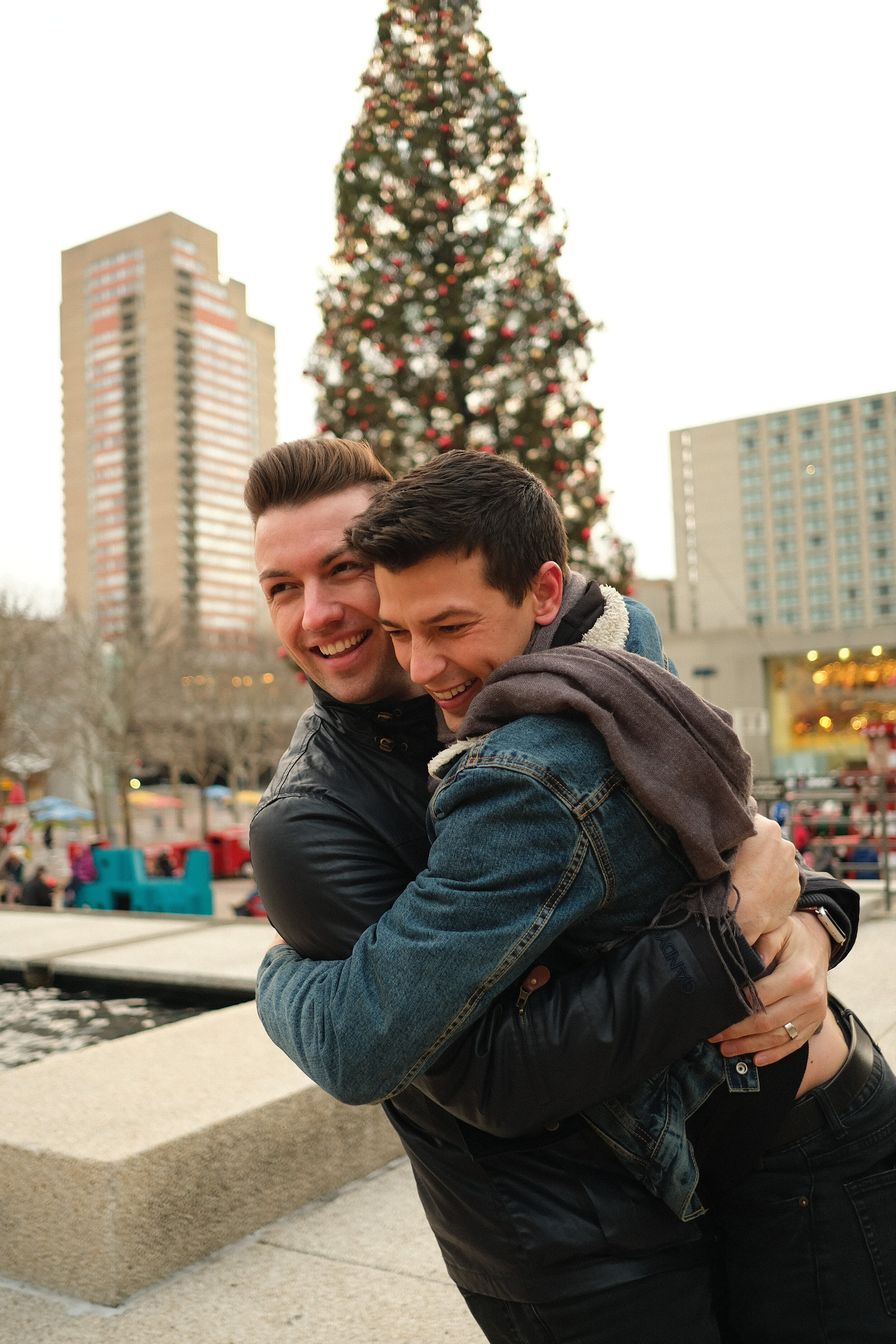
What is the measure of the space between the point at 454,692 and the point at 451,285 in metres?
11.2

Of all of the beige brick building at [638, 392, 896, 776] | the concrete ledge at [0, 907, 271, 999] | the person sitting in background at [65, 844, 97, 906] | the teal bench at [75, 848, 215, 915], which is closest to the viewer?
the concrete ledge at [0, 907, 271, 999]

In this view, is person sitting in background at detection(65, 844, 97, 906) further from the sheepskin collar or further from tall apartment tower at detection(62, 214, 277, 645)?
tall apartment tower at detection(62, 214, 277, 645)

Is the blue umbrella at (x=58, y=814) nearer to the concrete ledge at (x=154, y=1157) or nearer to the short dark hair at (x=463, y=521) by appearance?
the concrete ledge at (x=154, y=1157)

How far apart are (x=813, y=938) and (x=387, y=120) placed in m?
12.7

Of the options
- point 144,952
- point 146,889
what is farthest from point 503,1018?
point 146,889

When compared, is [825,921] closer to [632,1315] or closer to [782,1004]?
[782,1004]

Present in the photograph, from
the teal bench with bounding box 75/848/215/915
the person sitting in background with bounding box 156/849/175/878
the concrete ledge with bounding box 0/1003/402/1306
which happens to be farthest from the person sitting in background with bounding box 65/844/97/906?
the concrete ledge with bounding box 0/1003/402/1306

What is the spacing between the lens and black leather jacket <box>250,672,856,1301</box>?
1432 mm

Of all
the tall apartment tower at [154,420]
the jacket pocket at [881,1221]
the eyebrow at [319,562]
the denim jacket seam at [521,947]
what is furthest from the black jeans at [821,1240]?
the tall apartment tower at [154,420]

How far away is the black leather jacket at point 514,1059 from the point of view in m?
1.43

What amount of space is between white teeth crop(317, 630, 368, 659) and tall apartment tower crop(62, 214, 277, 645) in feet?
491

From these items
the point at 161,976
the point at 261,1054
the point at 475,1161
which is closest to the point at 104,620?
the point at 161,976

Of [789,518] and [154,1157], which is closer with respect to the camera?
[154,1157]

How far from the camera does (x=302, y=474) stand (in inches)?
84.2
